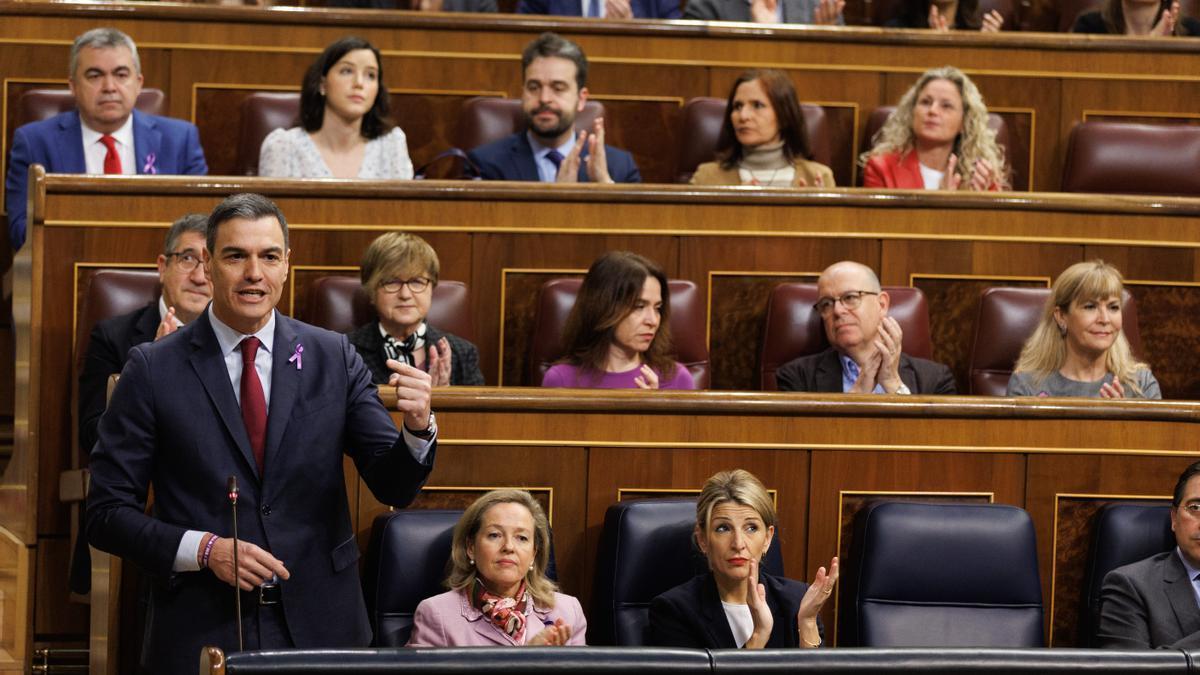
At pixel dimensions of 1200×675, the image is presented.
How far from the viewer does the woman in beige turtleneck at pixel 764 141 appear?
7.48ft

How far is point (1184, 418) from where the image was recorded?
66.4 inches

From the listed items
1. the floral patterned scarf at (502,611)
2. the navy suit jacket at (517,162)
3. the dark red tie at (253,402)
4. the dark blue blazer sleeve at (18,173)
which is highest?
the navy suit jacket at (517,162)

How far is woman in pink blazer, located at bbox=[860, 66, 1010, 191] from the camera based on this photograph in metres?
2.33

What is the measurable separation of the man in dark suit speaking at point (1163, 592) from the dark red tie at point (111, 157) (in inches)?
50.1

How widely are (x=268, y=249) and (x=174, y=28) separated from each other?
1348 millimetres

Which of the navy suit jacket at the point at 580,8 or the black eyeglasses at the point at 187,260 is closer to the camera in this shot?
the black eyeglasses at the point at 187,260

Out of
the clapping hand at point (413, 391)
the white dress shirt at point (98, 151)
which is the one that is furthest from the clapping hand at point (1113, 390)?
the white dress shirt at point (98, 151)

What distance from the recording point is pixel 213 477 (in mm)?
1231

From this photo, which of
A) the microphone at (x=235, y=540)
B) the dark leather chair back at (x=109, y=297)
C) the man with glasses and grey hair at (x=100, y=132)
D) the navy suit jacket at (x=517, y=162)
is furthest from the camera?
the navy suit jacket at (x=517, y=162)

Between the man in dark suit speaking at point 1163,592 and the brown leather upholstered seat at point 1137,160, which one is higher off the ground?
the brown leather upholstered seat at point 1137,160

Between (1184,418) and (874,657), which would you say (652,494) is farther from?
(874,657)

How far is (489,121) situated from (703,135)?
0.30 m

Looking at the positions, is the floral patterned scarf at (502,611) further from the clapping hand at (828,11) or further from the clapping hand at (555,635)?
the clapping hand at (828,11)

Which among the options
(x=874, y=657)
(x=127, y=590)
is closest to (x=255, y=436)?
(x=127, y=590)
